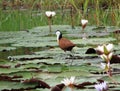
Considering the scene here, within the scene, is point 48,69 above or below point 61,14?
above

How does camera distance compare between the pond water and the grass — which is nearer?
the pond water

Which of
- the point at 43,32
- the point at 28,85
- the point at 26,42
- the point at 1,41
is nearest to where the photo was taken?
the point at 28,85

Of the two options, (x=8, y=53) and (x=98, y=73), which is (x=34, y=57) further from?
(x=98, y=73)

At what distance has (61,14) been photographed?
29.3 feet

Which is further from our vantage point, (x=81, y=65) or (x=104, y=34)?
(x=104, y=34)

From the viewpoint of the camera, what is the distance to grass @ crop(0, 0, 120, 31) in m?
6.34

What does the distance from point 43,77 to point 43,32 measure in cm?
284

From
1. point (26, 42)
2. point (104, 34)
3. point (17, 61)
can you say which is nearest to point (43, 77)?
point (17, 61)

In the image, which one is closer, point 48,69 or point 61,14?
point 48,69

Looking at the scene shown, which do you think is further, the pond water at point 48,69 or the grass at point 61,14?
the grass at point 61,14

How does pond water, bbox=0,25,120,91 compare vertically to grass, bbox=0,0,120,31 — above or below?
above

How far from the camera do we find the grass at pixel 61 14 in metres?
6.34

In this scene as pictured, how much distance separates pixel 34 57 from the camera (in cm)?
295

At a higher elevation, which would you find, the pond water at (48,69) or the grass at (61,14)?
the pond water at (48,69)
